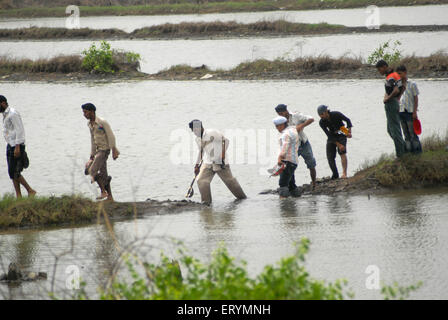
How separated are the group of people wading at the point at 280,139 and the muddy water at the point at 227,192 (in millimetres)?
487

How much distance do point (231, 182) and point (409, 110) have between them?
3213 mm

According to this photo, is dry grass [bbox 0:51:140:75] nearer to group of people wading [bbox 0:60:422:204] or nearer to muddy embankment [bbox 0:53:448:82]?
muddy embankment [bbox 0:53:448:82]

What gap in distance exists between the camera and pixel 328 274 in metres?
7.76

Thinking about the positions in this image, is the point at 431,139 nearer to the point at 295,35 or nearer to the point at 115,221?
the point at 115,221

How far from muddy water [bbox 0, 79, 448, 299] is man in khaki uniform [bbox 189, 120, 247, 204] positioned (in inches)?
17.5

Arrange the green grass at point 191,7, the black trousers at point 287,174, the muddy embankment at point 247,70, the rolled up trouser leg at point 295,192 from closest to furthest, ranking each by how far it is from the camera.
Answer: the black trousers at point 287,174 < the rolled up trouser leg at point 295,192 < the muddy embankment at point 247,70 < the green grass at point 191,7

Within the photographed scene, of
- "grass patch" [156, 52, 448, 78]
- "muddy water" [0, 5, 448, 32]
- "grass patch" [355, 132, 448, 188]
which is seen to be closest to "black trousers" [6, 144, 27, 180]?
"grass patch" [355, 132, 448, 188]

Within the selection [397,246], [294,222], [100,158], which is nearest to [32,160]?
[100,158]

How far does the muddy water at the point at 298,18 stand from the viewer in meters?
50.0

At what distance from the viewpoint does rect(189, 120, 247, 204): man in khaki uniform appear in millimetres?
11750

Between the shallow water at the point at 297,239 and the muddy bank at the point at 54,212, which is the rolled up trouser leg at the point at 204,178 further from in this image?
the muddy bank at the point at 54,212

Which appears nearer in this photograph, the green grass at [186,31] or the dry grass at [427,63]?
the dry grass at [427,63]

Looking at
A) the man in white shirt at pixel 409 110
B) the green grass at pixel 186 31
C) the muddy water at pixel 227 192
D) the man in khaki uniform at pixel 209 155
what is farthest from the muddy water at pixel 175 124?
the green grass at pixel 186 31

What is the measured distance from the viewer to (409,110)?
38.8 feet
